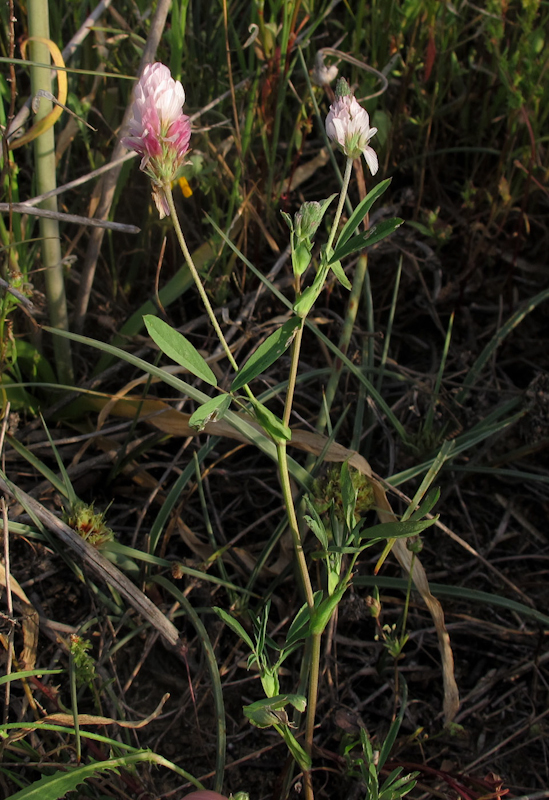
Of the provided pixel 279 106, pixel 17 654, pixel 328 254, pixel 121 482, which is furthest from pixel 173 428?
pixel 279 106

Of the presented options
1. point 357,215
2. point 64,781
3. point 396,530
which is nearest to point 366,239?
point 357,215

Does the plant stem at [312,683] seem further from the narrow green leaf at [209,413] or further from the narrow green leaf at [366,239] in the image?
the narrow green leaf at [366,239]

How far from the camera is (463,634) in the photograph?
1208 mm

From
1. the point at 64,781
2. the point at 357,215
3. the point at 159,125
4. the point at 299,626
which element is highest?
the point at 159,125

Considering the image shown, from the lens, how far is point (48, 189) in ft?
4.18

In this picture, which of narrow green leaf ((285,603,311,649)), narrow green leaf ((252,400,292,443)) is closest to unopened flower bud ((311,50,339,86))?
narrow green leaf ((252,400,292,443))

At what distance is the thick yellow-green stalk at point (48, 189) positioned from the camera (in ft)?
3.79

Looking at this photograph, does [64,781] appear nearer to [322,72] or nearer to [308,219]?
[308,219]

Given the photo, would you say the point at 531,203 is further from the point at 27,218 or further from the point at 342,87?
the point at 27,218

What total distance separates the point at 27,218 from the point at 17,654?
794 millimetres

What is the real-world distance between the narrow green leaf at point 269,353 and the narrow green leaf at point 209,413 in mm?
19

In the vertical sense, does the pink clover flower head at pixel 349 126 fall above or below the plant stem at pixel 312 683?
above

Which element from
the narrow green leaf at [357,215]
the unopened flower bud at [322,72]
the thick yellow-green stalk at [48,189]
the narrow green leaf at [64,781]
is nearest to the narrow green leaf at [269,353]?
the narrow green leaf at [357,215]

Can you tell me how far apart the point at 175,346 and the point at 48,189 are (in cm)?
66
